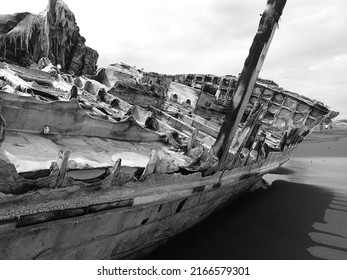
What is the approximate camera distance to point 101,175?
4.82m

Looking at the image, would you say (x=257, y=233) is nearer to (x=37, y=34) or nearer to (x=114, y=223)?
(x=114, y=223)

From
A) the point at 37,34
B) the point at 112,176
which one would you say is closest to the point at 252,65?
the point at 112,176

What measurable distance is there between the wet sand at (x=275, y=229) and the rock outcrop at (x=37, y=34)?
17.6m

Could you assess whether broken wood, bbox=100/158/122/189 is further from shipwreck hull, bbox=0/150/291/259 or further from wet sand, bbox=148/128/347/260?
wet sand, bbox=148/128/347/260

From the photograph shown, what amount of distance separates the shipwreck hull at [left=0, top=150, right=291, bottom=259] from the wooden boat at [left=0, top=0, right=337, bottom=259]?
0.06 ft

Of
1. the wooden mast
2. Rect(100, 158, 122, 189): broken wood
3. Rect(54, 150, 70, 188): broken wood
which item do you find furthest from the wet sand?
Rect(54, 150, 70, 188): broken wood

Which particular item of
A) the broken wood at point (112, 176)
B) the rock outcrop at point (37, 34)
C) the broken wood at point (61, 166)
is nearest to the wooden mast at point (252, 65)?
the broken wood at point (112, 176)

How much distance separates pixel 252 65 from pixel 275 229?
230 inches

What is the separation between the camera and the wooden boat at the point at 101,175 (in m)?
3.98

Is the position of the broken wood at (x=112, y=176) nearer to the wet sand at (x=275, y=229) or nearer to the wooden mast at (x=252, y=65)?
the wooden mast at (x=252, y=65)

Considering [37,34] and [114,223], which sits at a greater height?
[37,34]

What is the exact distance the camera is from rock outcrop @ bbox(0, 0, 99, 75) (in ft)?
65.7

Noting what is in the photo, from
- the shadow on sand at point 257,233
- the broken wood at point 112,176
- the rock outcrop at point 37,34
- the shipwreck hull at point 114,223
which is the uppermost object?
the rock outcrop at point 37,34
